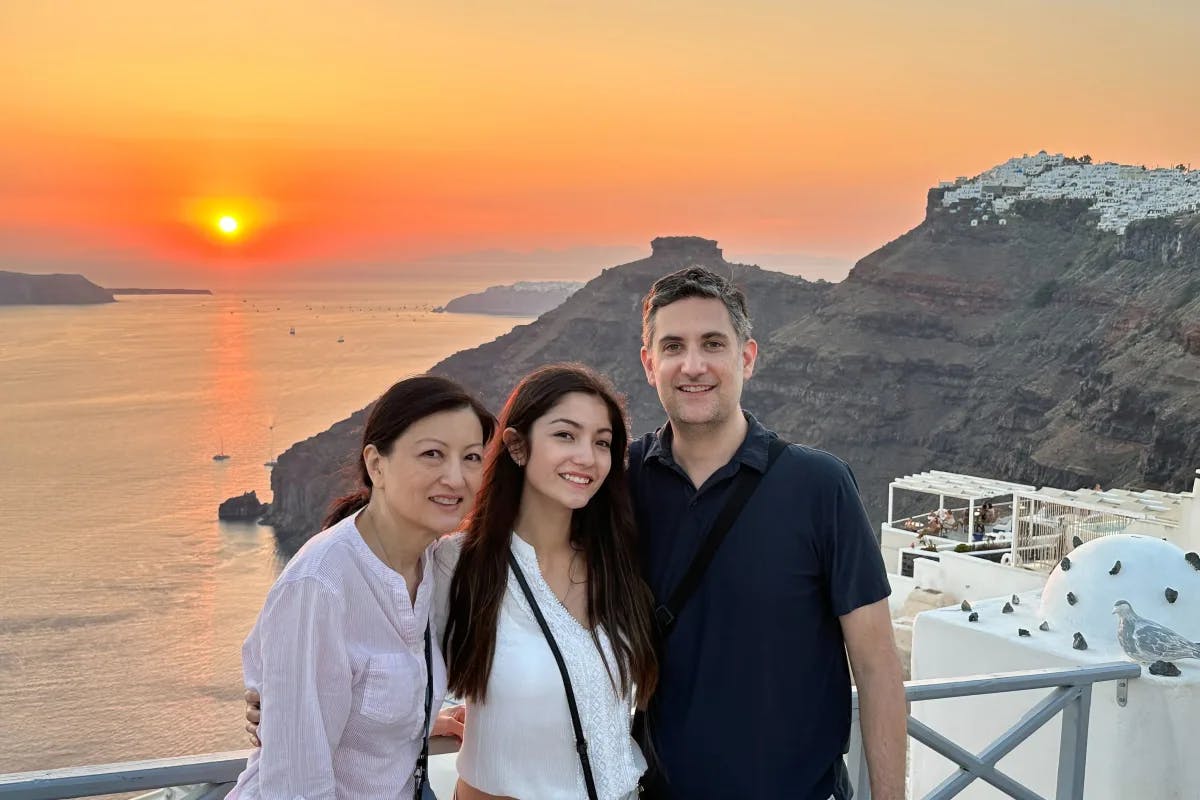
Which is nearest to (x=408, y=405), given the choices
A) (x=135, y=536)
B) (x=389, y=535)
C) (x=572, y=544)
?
(x=389, y=535)

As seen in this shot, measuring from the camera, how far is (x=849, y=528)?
7.78 feet

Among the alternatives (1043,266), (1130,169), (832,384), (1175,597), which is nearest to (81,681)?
(832,384)

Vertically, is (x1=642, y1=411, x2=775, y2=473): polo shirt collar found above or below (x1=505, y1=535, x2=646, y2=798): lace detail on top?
above

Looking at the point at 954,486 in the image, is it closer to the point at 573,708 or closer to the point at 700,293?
the point at 700,293

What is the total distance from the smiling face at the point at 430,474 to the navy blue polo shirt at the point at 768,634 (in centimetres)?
58

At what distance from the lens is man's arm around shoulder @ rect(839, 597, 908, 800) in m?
2.41

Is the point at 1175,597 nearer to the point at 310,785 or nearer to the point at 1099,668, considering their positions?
the point at 1099,668

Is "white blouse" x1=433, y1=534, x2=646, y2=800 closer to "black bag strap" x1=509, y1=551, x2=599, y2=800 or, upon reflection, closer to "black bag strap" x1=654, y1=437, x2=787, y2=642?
"black bag strap" x1=509, y1=551, x2=599, y2=800

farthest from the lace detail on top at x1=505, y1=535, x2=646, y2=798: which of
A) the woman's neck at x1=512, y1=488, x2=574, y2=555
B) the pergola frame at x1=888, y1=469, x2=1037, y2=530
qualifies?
the pergola frame at x1=888, y1=469, x2=1037, y2=530

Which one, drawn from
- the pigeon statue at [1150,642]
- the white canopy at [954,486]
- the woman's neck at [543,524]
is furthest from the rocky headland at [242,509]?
the woman's neck at [543,524]

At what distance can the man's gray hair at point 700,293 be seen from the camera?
261 cm

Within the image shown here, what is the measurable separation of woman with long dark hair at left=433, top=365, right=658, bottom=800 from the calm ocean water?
26.8 m

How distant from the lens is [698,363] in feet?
8.29

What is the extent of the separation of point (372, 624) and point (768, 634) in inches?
36.5
